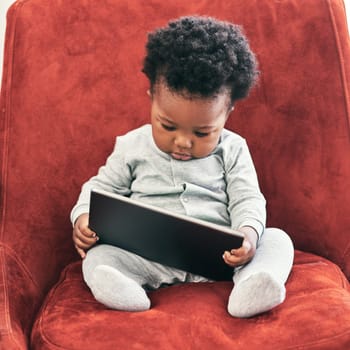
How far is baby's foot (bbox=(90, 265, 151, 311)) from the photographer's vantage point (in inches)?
39.3

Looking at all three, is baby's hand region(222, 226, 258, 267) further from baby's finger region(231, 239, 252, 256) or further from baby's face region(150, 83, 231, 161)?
baby's face region(150, 83, 231, 161)

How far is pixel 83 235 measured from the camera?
1136 mm

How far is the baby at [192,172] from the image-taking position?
1005 millimetres

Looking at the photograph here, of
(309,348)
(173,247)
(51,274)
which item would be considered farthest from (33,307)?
(309,348)

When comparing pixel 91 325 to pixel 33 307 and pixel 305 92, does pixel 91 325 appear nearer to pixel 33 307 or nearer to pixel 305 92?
pixel 33 307

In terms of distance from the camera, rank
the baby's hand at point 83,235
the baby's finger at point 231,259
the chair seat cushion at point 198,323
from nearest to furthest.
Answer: the chair seat cushion at point 198,323, the baby's finger at point 231,259, the baby's hand at point 83,235

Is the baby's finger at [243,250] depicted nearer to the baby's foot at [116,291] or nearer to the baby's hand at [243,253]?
the baby's hand at [243,253]

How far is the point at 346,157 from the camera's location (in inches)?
50.3

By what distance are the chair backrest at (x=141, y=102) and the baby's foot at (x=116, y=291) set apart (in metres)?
0.28

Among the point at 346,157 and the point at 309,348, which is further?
the point at 346,157

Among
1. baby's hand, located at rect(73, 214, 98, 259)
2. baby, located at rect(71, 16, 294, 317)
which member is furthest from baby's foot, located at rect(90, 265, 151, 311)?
baby's hand, located at rect(73, 214, 98, 259)

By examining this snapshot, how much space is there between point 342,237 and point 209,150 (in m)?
0.37

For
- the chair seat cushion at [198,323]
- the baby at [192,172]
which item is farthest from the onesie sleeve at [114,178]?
the chair seat cushion at [198,323]

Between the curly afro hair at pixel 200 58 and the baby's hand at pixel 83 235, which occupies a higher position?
the curly afro hair at pixel 200 58
